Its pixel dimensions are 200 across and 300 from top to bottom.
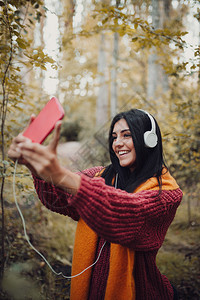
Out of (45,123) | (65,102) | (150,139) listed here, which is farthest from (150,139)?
(65,102)

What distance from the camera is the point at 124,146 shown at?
1.51m

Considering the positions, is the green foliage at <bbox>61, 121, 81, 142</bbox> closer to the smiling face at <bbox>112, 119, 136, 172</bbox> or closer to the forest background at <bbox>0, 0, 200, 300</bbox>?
the forest background at <bbox>0, 0, 200, 300</bbox>

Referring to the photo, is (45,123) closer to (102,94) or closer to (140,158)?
(140,158)

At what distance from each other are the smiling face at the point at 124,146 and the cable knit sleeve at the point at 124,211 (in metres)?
0.31

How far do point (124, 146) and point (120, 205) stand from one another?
0.56 m

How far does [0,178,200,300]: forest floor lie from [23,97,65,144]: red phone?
106 cm

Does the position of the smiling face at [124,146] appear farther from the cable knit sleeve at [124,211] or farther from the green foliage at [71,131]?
the green foliage at [71,131]

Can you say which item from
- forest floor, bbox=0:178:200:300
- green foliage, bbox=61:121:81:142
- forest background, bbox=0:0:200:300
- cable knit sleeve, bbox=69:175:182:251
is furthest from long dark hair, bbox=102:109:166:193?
green foliage, bbox=61:121:81:142

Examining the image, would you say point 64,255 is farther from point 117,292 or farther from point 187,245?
point 187,245

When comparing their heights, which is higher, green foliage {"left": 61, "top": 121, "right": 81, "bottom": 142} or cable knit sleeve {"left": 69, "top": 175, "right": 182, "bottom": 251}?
green foliage {"left": 61, "top": 121, "right": 81, "bottom": 142}

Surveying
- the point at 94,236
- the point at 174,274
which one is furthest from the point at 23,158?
the point at 174,274

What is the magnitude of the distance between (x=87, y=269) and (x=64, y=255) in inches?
79.2

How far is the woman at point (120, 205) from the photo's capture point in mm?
949

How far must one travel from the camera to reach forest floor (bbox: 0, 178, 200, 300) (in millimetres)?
2264
